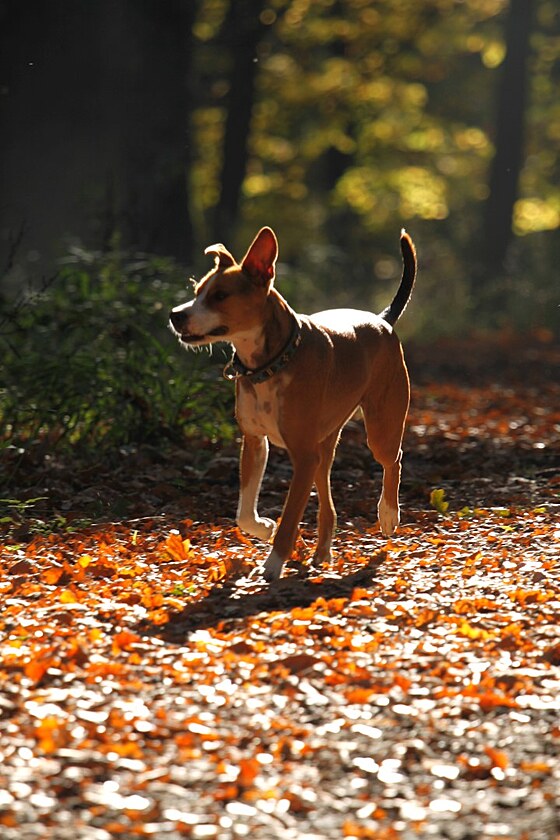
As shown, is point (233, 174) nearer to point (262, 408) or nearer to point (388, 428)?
point (388, 428)

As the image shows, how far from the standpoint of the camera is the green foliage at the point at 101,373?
8898 mm

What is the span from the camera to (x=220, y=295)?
602 centimetres

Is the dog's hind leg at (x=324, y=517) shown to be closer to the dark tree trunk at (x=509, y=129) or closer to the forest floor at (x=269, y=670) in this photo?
the forest floor at (x=269, y=670)

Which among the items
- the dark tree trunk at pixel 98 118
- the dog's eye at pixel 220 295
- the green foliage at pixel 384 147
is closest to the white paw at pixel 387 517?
the dog's eye at pixel 220 295

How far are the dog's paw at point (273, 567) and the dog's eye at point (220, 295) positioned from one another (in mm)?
1242

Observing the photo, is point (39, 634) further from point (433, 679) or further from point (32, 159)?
point (32, 159)

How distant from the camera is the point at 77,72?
52.8 ft

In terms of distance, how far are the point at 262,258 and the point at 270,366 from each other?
513 mm

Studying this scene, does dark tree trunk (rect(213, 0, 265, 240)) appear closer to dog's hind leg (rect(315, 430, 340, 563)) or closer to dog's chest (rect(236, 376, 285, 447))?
dog's hind leg (rect(315, 430, 340, 563))

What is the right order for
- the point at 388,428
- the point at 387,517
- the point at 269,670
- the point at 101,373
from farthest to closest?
1. the point at 101,373
2. the point at 387,517
3. the point at 388,428
4. the point at 269,670

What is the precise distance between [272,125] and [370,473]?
18.6 meters

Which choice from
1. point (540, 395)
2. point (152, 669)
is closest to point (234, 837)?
point (152, 669)

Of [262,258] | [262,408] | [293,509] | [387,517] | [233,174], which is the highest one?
[233,174]

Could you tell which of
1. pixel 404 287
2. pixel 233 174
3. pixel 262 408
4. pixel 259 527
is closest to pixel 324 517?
Answer: pixel 259 527
